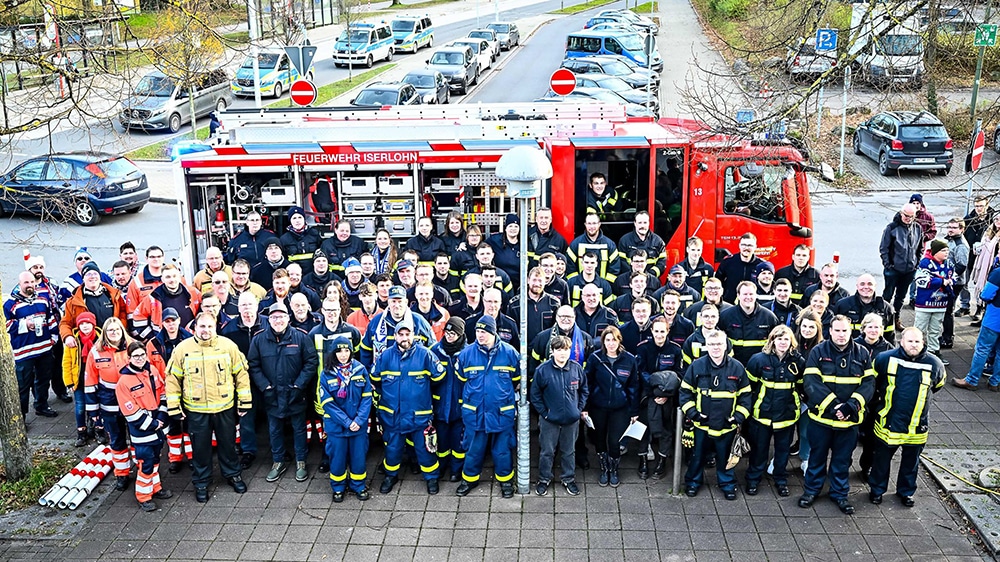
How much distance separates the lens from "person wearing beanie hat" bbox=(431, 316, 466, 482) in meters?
8.26

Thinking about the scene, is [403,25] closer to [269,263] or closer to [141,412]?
[269,263]

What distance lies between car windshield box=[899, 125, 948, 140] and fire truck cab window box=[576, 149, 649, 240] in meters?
12.1

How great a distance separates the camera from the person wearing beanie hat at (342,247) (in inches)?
439

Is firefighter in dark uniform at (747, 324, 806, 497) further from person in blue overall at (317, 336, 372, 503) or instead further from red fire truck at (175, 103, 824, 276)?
red fire truck at (175, 103, 824, 276)

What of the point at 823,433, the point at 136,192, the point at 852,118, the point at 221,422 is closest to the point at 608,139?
the point at 823,433

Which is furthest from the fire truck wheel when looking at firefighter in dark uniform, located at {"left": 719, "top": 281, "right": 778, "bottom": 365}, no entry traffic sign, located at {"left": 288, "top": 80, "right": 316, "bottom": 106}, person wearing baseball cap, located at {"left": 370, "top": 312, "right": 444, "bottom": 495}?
firefighter in dark uniform, located at {"left": 719, "top": 281, "right": 778, "bottom": 365}

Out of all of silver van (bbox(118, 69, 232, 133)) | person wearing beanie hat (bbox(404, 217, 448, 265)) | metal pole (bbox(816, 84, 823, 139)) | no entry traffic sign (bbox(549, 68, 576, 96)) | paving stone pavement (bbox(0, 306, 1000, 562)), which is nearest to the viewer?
paving stone pavement (bbox(0, 306, 1000, 562))

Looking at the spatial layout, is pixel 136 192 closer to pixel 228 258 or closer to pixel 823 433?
pixel 228 258

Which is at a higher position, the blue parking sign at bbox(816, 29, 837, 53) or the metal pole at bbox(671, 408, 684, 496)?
the blue parking sign at bbox(816, 29, 837, 53)

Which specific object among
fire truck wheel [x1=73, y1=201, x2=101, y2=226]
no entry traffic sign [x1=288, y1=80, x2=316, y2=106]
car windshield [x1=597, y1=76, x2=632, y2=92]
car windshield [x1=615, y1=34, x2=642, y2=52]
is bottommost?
fire truck wheel [x1=73, y1=201, x2=101, y2=226]

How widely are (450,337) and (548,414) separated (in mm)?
1166

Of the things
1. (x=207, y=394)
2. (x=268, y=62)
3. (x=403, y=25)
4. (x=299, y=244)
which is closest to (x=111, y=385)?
(x=207, y=394)

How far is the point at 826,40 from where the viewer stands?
1022 cm

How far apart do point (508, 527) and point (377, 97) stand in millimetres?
18339
